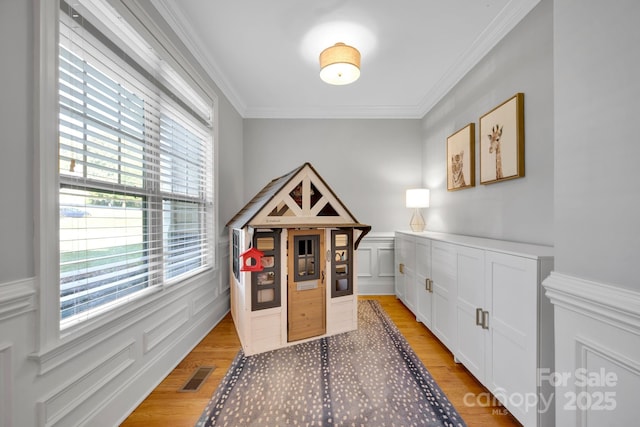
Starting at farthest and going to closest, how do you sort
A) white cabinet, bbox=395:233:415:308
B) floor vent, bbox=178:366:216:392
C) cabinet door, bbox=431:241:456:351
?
Answer: white cabinet, bbox=395:233:415:308 < cabinet door, bbox=431:241:456:351 < floor vent, bbox=178:366:216:392

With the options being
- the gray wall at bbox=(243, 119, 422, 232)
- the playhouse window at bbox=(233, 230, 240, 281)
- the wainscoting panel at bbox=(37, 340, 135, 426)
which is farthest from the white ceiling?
the wainscoting panel at bbox=(37, 340, 135, 426)

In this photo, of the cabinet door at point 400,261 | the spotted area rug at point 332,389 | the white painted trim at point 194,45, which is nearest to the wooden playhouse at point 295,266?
the spotted area rug at point 332,389

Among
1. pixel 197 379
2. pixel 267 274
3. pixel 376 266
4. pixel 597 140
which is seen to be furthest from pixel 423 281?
pixel 197 379

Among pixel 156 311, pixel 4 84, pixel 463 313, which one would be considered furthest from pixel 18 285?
pixel 463 313

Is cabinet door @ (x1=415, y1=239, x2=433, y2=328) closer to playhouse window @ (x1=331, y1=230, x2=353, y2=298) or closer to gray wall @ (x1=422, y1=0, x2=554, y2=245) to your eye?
gray wall @ (x1=422, y1=0, x2=554, y2=245)

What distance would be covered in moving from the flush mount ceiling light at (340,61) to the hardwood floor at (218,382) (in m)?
2.54

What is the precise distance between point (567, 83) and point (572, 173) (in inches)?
13.9

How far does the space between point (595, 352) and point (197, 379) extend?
2.22m

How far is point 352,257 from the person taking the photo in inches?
98.9

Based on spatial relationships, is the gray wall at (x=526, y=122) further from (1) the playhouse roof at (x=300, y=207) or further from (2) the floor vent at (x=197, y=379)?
(2) the floor vent at (x=197, y=379)

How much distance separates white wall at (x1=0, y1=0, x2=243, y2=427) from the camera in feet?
3.10

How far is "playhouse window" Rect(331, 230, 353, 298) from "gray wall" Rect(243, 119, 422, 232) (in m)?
1.37

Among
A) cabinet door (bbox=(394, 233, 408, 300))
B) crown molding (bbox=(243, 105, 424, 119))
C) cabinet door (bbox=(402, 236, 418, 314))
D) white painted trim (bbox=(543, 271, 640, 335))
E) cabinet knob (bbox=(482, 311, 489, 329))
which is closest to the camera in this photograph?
white painted trim (bbox=(543, 271, 640, 335))

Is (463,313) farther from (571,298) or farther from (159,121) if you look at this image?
(159,121)
